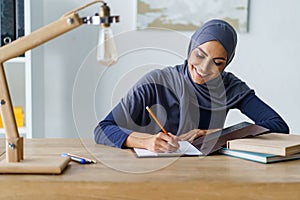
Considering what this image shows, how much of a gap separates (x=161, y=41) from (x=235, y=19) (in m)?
1.72

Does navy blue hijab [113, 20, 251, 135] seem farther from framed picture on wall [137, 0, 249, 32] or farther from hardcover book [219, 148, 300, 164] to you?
framed picture on wall [137, 0, 249, 32]

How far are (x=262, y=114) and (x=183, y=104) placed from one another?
0.35 m

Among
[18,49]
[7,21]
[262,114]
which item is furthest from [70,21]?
[7,21]

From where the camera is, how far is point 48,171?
1.26 meters

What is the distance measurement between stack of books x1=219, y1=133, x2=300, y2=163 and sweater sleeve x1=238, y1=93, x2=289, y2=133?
Result: 0.85 ft

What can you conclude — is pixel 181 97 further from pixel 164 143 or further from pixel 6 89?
pixel 6 89

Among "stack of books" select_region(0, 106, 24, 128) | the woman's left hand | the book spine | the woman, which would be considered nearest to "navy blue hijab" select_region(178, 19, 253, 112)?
the woman

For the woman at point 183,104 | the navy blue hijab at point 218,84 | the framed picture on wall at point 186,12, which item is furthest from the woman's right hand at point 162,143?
the framed picture on wall at point 186,12

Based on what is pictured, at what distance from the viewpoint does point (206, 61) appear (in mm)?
1736

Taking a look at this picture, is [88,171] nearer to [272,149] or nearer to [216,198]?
[216,198]

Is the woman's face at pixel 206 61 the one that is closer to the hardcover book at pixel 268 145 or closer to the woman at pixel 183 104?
the woman at pixel 183 104

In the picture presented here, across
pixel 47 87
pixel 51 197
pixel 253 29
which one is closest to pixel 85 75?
pixel 51 197

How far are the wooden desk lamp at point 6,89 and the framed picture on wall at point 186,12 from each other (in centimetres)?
179

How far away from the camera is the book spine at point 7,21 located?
2.73 m
